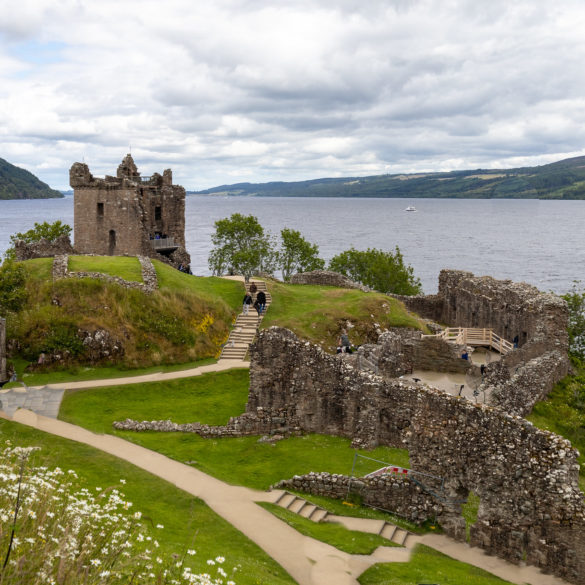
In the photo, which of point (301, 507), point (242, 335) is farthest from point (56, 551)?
point (242, 335)

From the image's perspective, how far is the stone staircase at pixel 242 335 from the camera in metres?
42.2

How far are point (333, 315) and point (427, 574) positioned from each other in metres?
29.9

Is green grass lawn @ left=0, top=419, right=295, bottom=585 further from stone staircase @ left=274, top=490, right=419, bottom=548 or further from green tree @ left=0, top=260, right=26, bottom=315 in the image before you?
green tree @ left=0, top=260, right=26, bottom=315

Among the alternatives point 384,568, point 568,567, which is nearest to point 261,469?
point 384,568

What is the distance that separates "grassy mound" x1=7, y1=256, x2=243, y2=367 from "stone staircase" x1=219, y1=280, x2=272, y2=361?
2.25 feet

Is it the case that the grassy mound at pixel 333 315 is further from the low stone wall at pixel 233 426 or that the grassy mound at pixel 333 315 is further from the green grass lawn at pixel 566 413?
the green grass lawn at pixel 566 413

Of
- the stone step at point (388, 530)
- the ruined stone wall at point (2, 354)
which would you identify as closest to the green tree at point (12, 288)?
the ruined stone wall at point (2, 354)

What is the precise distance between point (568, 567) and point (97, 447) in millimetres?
18595

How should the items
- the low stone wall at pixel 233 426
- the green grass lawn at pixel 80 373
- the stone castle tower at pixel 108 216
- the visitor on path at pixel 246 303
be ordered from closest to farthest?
the low stone wall at pixel 233 426 → the green grass lawn at pixel 80 373 → the visitor on path at pixel 246 303 → the stone castle tower at pixel 108 216

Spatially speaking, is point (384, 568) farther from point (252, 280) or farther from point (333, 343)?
point (252, 280)

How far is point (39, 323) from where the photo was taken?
127 ft

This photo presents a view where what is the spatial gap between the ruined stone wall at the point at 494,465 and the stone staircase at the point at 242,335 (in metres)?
15.9

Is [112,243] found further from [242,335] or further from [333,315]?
[333,315]

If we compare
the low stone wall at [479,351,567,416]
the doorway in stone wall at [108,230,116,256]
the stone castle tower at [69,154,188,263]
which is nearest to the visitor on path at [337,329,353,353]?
the low stone wall at [479,351,567,416]
